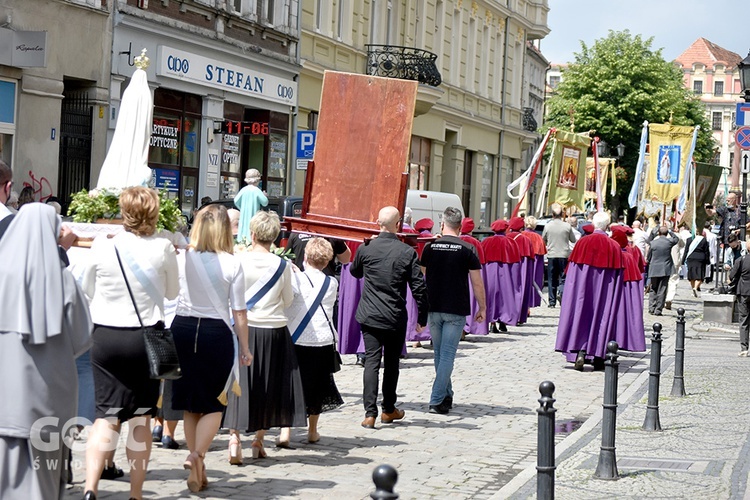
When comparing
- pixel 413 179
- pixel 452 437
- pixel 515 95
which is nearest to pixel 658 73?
pixel 515 95

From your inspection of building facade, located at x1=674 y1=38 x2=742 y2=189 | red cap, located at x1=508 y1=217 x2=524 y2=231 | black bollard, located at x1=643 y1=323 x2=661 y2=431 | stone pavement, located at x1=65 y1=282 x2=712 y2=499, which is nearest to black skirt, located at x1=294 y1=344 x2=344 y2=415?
stone pavement, located at x1=65 y1=282 x2=712 y2=499

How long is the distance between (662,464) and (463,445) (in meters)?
1.61

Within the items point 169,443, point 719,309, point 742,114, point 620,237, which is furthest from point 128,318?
point 719,309

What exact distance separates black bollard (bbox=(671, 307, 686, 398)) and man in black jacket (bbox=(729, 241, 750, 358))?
5.33 m

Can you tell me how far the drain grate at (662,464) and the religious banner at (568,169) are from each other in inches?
651

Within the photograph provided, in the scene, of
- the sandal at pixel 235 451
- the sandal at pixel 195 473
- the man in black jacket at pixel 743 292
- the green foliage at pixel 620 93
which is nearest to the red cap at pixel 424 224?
the man in black jacket at pixel 743 292

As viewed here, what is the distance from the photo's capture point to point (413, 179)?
37562 mm

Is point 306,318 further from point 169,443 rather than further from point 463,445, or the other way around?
point 463,445

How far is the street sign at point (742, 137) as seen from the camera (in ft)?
76.3

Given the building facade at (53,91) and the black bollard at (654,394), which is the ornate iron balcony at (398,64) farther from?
the black bollard at (654,394)

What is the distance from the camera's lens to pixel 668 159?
31281mm

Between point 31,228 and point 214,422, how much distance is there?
2801mm

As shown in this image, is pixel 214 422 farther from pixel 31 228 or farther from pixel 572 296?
pixel 572 296

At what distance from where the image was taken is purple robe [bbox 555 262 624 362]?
1557cm
